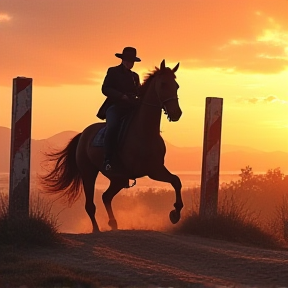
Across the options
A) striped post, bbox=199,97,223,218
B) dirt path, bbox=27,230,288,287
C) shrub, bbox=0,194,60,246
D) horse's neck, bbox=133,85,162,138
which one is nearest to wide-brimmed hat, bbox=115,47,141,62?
horse's neck, bbox=133,85,162,138

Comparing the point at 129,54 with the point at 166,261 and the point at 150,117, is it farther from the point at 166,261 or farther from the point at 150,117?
the point at 166,261

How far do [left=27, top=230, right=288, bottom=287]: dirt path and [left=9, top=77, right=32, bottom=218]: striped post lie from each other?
122 cm

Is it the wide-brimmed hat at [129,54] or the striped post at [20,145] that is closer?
the striped post at [20,145]

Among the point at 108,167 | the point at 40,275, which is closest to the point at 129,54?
the point at 108,167

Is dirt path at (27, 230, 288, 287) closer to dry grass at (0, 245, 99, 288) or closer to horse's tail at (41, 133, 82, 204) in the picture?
dry grass at (0, 245, 99, 288)

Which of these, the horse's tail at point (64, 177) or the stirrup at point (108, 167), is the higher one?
the stirrup at point (108, 167)

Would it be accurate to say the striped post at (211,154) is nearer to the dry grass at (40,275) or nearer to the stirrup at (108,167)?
the stirrup at (108,167)

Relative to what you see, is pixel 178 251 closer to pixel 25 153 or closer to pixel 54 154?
pixel 25 153

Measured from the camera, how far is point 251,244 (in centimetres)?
1192

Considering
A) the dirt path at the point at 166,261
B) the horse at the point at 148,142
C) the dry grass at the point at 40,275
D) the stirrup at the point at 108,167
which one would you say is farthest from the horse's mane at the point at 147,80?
the dry grass at the point at 40,275

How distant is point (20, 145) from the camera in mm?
11320

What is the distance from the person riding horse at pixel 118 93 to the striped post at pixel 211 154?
157 cm

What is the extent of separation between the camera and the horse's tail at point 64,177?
1452 centimetres

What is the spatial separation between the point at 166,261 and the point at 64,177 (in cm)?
627
